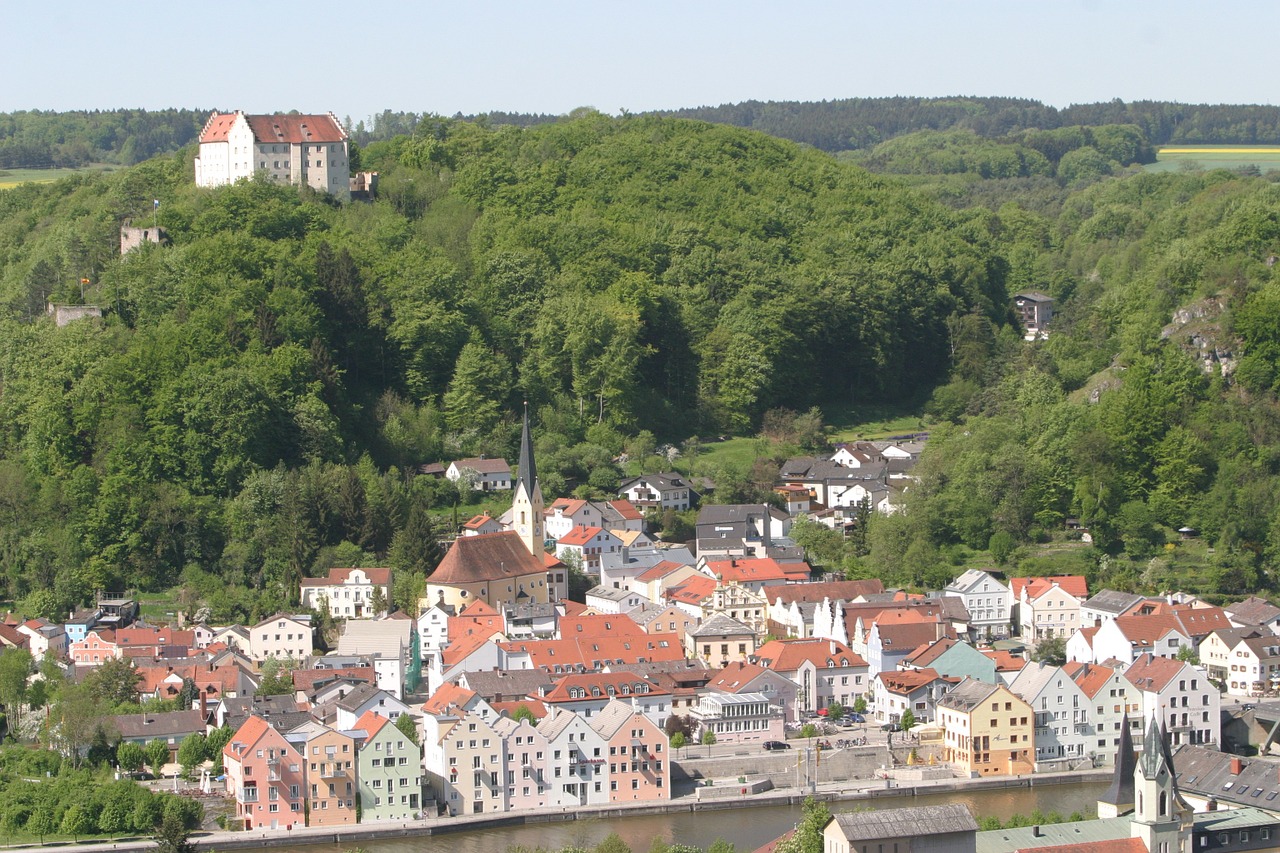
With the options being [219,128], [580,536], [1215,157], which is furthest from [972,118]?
[580,536]

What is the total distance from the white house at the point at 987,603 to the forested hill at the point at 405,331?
40.7ft

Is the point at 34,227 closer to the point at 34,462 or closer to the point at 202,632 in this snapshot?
the point at 34,462

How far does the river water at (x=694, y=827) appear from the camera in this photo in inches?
1302

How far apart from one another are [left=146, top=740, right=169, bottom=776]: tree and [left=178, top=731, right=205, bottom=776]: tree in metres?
0.31

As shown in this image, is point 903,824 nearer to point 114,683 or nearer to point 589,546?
point 114,683

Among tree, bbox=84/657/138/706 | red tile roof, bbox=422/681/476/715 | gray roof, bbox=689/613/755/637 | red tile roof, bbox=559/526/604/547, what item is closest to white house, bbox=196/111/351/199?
red tile roof, bbox=559/526/604/547

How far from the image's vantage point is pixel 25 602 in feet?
152

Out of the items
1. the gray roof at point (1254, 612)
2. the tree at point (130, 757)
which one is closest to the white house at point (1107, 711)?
the gray roof at point (1254, 612)

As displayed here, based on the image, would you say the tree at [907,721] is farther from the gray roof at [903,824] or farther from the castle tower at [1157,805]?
the gray roof at [903,824]

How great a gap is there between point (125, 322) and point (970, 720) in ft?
94.7

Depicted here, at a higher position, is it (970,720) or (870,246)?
(870,246)

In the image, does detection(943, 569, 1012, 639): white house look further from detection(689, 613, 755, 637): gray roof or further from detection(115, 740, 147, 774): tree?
detection(115, 740, 147, 774): tree

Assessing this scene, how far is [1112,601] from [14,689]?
22559mm

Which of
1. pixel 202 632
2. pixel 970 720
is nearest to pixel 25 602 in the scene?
pixel 202 632
